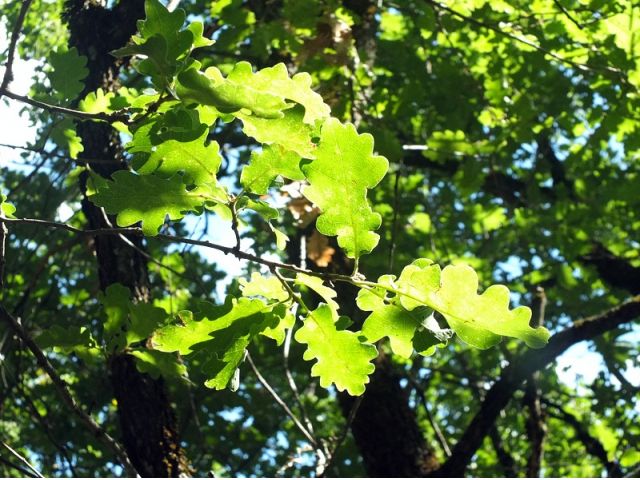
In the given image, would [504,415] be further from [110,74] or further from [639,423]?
[110,74]

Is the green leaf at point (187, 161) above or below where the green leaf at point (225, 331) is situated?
above

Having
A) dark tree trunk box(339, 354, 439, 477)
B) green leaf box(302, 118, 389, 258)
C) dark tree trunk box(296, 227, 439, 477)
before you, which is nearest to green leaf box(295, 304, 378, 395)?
green leaf box(302, 118, 389, 258)

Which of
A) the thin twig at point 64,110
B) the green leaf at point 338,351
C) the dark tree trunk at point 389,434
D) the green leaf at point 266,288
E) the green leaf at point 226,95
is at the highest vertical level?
the dark tree trunk at point 389,434

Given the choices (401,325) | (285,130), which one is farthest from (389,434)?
(285,130)

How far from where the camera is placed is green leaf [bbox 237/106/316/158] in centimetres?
132

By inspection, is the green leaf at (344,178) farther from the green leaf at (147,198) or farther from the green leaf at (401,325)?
the green leaf at (147,198)

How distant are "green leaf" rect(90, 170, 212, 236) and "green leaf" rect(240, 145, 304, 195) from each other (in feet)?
0.28

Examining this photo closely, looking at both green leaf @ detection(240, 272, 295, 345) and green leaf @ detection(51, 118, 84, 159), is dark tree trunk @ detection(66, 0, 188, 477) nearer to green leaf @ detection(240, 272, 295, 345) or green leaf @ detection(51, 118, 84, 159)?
green leaf @ detection(51, 118, 84, 159)

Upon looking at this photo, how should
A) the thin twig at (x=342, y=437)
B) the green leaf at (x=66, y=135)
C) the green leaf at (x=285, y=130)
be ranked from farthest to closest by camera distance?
the thin twig at (x=342, y=437), the green leaf at (x=66, y=135), the green leaf at (x=285, y=130)

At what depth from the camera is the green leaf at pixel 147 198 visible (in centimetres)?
141

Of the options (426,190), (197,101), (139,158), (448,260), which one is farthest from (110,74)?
(426,190)

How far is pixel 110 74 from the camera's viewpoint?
2830 mm

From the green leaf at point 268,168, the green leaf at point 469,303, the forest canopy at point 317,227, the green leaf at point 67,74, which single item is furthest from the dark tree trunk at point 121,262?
the green leaf at point 469,303

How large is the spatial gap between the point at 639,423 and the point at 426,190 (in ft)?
7.49
